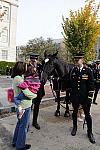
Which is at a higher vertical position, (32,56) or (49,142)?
(32,56)

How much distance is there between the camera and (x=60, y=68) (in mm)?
7047

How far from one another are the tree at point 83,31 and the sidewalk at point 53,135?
148 inches

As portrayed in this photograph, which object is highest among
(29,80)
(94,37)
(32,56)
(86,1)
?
(86,1)

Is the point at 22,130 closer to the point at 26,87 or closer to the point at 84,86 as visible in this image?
the point at 26,87

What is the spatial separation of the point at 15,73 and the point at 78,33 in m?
6.29

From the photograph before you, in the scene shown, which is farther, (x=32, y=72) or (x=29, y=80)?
(x=32, y=72)

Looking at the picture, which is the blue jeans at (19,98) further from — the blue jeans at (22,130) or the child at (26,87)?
the blue jeans at (22,130)

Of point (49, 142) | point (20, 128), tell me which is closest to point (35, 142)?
point (49, 142)

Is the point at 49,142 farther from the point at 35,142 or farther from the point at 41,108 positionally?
the point at 41,108

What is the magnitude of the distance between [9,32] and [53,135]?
132ft

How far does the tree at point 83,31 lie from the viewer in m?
10.4

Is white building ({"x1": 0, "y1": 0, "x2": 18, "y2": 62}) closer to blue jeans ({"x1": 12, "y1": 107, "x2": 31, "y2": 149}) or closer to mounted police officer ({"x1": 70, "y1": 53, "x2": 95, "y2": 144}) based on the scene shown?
mounted police officer ({"x1": 70, "y1": 53, "x2": 95, "y2": 144})

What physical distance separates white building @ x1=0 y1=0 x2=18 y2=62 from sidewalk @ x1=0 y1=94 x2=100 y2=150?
3751 cm

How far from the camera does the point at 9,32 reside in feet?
147
